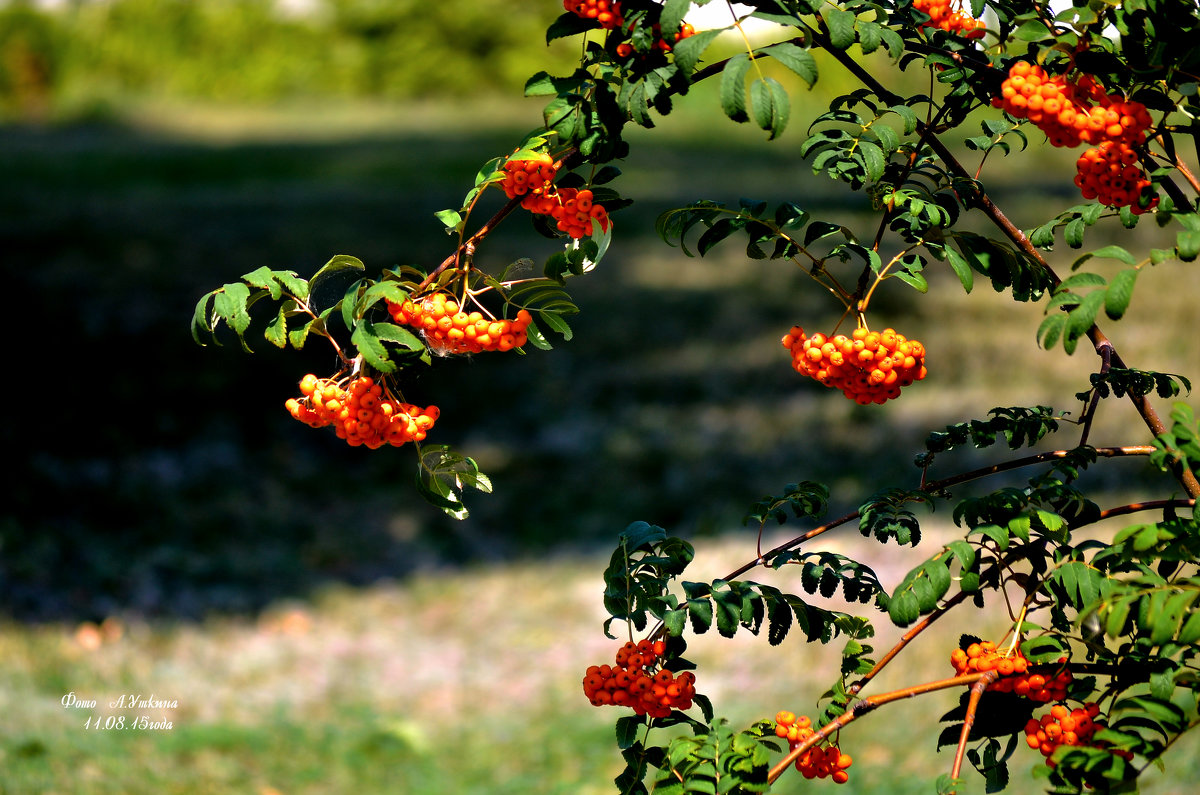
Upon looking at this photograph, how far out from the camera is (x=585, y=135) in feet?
3.98

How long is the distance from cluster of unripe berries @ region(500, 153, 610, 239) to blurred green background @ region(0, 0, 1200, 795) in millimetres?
2103

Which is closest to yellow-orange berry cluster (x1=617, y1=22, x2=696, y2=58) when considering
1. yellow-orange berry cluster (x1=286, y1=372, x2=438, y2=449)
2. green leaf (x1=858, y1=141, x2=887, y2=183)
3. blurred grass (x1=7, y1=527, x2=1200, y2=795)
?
green leaf (x1=858, y1=141, x2=887, y2=183)

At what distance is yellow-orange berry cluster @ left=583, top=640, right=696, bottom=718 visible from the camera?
128 cm

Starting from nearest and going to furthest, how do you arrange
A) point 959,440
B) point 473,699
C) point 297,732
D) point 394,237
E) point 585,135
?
point 585,135
point 959,440
point 297,732
point 473,699
point 394,237

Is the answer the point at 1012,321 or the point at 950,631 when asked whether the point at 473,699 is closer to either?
the point at 950,631

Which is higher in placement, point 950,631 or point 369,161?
point 369,161

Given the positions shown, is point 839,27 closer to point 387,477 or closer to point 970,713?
point 970,713

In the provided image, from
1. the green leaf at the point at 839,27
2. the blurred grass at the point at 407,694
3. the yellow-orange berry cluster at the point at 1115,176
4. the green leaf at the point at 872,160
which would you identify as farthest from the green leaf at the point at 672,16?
the blurred grass at the point at 407,694

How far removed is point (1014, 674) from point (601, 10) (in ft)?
3.07

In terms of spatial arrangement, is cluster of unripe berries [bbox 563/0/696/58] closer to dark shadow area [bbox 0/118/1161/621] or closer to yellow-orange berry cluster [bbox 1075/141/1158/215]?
yellow-orange berry cluster [bbox 1075/141/1158/215]

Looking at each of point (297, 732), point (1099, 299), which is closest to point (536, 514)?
point (297, 732)

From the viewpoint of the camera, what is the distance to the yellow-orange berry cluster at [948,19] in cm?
136

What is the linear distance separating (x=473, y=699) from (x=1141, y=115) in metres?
2.79

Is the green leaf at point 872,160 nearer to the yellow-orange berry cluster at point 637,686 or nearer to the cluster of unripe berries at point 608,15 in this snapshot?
the cluster of unripe berries at point 608,15
